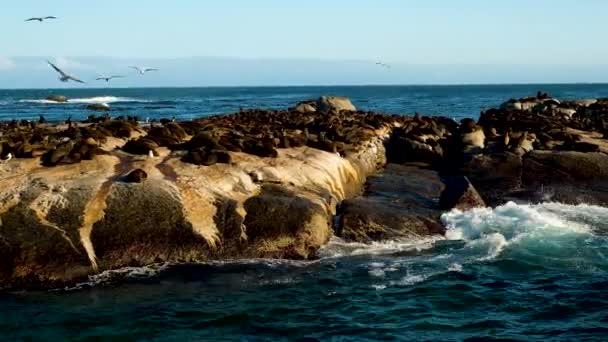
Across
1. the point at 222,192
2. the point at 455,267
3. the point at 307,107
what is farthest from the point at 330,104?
the point at 455,267

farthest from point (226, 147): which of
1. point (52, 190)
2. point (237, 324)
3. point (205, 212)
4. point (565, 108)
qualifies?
point (565, 108)

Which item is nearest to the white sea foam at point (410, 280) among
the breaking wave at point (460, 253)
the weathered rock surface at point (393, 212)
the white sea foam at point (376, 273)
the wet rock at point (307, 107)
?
the breaking wave at point (460, 253)

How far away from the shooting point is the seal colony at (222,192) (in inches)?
507

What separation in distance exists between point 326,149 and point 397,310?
368 inches

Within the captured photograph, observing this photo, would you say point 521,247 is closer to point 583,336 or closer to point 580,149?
point 583,336

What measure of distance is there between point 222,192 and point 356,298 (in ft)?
14.4

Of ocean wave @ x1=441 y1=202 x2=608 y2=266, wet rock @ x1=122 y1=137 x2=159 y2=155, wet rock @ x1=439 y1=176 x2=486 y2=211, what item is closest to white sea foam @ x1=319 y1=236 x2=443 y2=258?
ocean wave @ x1=441 y1=202 x2=608 y2=266

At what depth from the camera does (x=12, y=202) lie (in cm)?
1303

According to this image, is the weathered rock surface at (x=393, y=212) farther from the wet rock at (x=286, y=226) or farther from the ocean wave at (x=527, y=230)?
the wet rock at (x=286, y=226)

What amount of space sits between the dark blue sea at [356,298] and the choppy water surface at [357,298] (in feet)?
0.07

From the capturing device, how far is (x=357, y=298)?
11641 mm

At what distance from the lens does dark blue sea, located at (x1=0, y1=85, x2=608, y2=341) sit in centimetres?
1015

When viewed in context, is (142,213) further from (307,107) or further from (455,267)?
(307,107)

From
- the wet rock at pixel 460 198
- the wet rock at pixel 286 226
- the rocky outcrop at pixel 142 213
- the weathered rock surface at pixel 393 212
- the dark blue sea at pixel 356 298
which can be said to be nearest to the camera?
the dark blue sea at pixel 356 298
